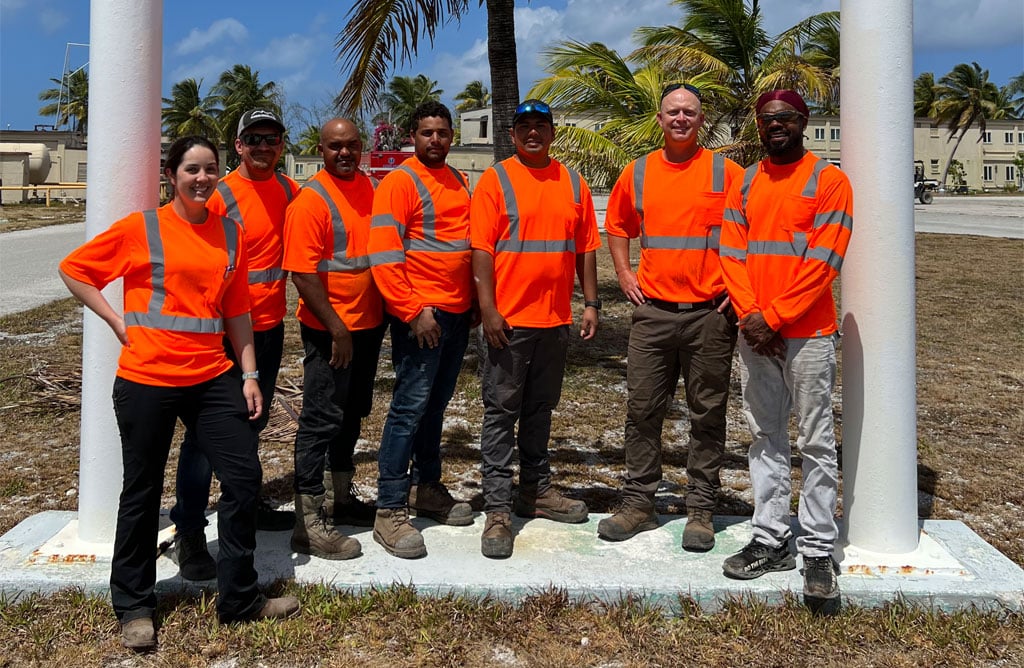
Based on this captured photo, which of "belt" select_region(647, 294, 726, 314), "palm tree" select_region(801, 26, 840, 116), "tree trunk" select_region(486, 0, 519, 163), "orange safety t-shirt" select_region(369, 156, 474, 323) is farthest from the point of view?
"palm tree" select_region(801, 26, 840, 116)

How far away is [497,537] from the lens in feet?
14.1

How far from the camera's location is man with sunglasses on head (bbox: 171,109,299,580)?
4.11m

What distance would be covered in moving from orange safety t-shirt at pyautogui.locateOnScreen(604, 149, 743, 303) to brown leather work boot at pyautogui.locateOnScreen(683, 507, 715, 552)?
42.5 inches

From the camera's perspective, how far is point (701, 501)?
14.8 feet

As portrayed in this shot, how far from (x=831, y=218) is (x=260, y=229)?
2567 millimetres

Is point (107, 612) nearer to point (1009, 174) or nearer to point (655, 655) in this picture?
point (655, 655)

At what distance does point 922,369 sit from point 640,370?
21.5 feet

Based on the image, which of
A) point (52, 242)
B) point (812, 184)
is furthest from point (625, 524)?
point (52, 242)

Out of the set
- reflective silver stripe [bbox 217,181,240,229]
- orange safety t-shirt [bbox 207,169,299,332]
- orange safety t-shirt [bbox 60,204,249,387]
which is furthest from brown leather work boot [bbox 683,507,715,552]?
reflective silver stripe [bbox 217,181,240,229]

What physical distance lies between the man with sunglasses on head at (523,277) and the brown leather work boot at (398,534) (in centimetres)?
32

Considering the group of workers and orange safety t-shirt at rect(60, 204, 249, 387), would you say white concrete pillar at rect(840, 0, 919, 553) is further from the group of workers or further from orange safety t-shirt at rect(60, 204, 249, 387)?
orange safety t-shirt at rect(60, 204, 249, 387)

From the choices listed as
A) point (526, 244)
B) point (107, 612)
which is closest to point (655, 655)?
point (526, 244)

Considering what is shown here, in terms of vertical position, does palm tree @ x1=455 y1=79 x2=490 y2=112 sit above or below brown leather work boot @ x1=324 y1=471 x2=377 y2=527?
above

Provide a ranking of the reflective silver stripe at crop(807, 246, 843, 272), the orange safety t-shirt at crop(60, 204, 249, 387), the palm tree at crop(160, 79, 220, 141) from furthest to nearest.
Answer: the palm tree at crop(160, 79, 220, 141), the reflective silver stripe at crop(807, 246, 843, 272), the orange safety t-shirt at crop(60, 204, 249, 387)
